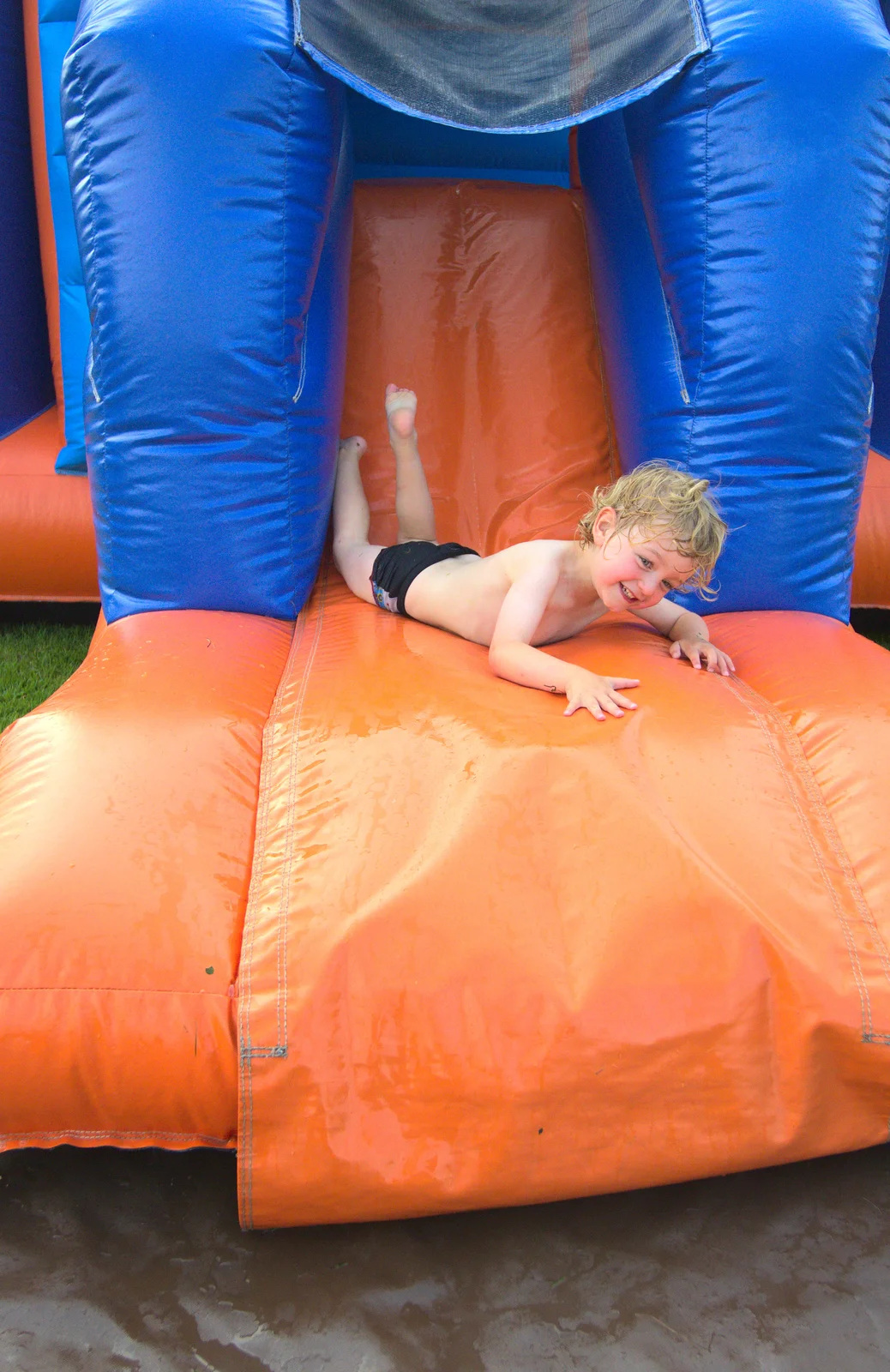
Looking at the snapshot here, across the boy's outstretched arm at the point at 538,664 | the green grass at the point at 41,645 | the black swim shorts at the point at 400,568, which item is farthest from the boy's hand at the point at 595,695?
the green grass at the point at 41,645

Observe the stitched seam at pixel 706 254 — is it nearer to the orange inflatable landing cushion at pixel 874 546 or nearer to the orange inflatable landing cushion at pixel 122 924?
the orange inflatable landing cushion at pixel 874 546

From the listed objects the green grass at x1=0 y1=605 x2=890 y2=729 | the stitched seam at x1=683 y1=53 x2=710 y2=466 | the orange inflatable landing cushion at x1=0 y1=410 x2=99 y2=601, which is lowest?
the green grass at x1=0 y1=605 x2=890 y2=729

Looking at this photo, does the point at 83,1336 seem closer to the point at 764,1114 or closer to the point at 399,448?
the point at 764,1114

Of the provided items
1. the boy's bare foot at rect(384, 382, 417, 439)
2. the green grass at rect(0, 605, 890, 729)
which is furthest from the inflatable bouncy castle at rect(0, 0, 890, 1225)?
the green grass at rect(0, 605, 890, 729)

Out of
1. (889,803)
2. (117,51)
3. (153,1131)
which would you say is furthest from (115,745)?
(117,51)

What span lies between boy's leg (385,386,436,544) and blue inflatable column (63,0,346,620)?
0.25 metres

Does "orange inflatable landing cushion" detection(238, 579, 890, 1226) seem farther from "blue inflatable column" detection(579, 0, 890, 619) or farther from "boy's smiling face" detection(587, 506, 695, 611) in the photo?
"blue inflatable column" detection(579, 0, 890, 619)

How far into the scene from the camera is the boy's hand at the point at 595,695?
5.10ft

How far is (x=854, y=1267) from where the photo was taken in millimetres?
1218

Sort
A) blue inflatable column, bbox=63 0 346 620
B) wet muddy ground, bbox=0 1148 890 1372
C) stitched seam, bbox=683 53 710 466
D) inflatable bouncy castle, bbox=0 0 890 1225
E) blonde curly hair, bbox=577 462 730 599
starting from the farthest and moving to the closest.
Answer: stitched seam, bbox=683 53 710 466
blue inflatable column, bbox=63 0 346 620
blonde curly hair, bbox=577 462 730 599
inflatable bouncy castle, bbox=0 0 890 1225
wet muddy ground, bbox=0 1148 890 1372

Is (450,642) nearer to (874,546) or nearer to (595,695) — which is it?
(595,695)

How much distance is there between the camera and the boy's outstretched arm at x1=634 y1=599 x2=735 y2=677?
1.84 meters

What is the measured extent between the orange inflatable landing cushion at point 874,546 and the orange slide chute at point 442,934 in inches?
46.7

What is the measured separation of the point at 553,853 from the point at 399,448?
1.18m
